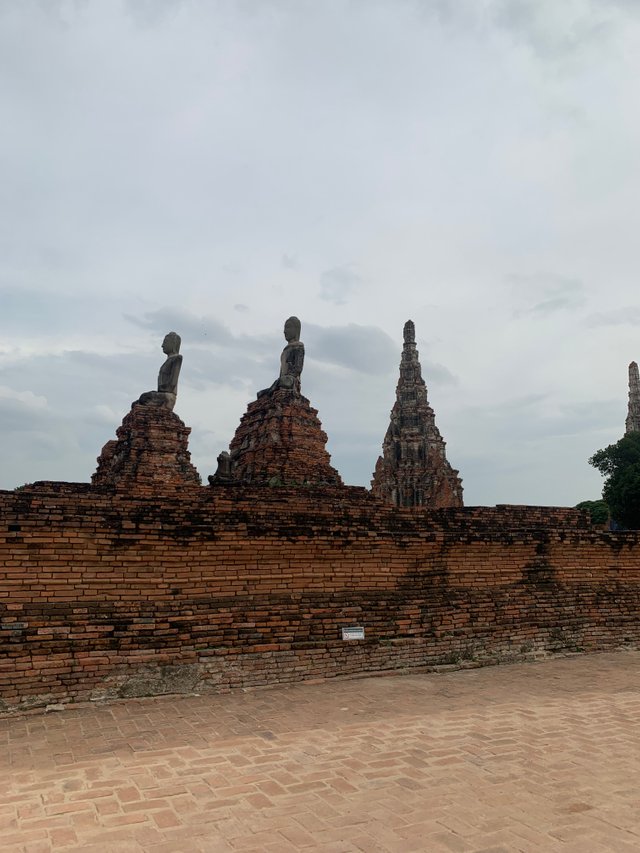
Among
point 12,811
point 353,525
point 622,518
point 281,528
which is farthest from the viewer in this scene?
point 622,518

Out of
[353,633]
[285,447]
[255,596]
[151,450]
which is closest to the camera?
[255,596]

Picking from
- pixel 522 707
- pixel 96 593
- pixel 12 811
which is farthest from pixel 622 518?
pixel 12 811

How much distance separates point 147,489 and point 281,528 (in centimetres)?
483

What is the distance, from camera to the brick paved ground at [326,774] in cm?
327

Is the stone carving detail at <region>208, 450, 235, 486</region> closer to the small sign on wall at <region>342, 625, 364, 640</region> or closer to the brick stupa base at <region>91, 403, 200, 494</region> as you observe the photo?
the brick stupa base at <region>91, 403, 200, 494</region>

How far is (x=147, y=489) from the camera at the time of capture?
36.6 ft

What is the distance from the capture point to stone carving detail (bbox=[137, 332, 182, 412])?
1494 cm

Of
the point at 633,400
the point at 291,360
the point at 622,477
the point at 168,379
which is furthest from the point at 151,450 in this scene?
the point at 633,400

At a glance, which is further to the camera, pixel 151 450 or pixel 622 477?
pixel 622 477

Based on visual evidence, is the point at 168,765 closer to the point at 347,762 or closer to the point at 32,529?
the point at 347,762

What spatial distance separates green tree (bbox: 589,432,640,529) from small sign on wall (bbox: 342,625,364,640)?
75.3 feet

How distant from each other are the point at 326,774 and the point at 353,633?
304 centimetres

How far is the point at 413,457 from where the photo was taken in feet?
113

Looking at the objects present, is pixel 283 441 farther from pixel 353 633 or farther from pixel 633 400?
pixel 633 400
